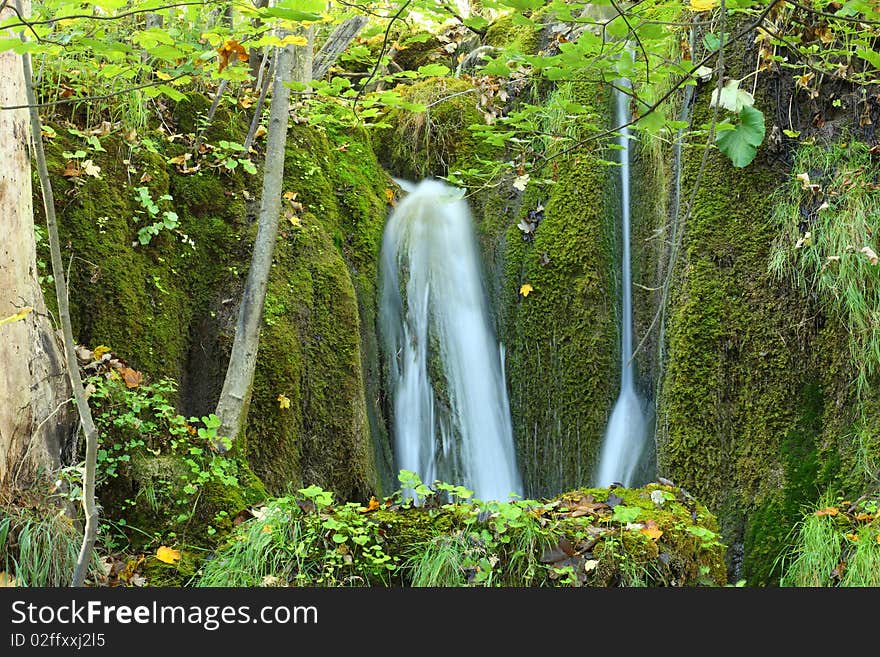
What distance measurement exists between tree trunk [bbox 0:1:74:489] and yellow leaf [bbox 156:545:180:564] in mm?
616

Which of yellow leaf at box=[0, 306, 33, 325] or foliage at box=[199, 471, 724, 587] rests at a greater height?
yellow leaf at box=[0, 306, 33, 325]

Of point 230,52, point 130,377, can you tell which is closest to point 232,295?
point 130,377

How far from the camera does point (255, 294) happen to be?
14.3 feet

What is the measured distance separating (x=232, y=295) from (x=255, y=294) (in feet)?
2.34

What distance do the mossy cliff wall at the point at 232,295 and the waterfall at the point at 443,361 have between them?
0.19 meters

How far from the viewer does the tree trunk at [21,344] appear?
347 centimetres

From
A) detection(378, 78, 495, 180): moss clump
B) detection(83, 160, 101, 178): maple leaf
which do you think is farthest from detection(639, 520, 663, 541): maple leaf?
detection(378, 78, 495, 180): moss clump

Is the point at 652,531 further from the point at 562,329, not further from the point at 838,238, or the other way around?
the point at 562,329

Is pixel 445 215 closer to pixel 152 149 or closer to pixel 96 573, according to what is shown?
pixel 152 149

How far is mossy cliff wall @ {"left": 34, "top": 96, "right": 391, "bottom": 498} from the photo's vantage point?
4.50 meters

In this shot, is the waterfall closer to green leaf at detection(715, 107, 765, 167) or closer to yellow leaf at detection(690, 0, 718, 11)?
yellow leaf at detection(690, 0, 718, 11)

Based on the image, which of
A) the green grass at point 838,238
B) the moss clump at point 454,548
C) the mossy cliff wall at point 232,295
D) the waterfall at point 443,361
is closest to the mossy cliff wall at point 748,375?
the green grass at point 838,238

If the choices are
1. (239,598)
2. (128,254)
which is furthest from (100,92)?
(239,598)

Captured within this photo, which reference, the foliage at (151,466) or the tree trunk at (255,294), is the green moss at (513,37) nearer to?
the tree trunk at (255,294)
